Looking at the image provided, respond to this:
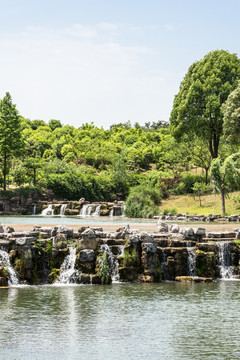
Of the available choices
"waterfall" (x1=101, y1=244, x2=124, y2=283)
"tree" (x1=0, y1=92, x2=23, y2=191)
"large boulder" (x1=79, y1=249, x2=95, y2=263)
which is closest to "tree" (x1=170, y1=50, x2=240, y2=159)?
"tree" (x1=0, y1=92, x2=23, y2=191)

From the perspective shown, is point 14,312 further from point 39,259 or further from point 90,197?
point 90,197

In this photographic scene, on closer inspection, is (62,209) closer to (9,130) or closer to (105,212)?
(105,212)

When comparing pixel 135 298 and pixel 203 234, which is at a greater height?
pixel 203 234

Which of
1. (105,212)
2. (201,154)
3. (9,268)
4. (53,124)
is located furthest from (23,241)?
(53,124)

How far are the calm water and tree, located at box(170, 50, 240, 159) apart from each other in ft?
139

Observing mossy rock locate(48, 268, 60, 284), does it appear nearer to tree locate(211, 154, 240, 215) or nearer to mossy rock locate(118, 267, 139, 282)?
mossy rock locate(118, 267, 139, 282)

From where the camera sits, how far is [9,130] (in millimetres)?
66625

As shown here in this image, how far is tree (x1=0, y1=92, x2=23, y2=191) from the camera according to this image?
66438mm

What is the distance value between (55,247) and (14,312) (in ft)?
23.3

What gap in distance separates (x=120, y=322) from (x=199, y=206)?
45.1 m

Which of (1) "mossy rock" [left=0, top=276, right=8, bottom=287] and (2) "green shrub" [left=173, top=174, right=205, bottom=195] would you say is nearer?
(1) "mossy rock" [left=0, top=276, right=8, bottom=287]

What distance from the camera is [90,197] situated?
72688 mm

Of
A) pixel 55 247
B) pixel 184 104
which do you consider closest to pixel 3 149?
pixel 184 104

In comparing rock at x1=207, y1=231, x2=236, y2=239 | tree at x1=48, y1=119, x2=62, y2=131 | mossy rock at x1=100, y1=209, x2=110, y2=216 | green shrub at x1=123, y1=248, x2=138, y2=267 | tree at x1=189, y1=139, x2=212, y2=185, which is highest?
tree at x1=48, y1=119, x2=62, y2=131
